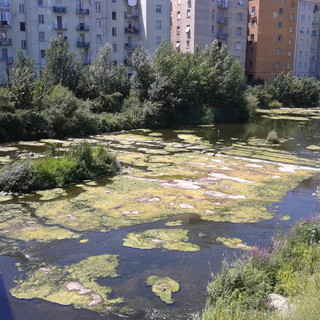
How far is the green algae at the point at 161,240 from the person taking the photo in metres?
9.98

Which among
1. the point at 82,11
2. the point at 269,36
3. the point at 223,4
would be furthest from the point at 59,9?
the point at 269,36

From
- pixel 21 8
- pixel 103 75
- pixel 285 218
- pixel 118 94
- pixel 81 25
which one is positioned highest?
pixel 21 8

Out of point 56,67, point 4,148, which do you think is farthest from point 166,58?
point 4,148

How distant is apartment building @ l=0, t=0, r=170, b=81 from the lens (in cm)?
4738

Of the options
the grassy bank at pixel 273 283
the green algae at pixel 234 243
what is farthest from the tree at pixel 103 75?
the grassy bank at pixel 273 283

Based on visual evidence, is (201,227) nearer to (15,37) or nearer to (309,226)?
(309,226)

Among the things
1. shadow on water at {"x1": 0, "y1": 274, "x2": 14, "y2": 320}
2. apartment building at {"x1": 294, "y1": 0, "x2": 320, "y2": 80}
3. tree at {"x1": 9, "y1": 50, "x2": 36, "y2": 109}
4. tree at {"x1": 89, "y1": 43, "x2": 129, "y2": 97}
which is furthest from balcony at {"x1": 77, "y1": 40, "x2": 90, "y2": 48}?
shadow on water at {"x1": 0, "y1": 274, "x2": 14, "y2": 320}

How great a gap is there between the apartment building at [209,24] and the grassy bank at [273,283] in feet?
184

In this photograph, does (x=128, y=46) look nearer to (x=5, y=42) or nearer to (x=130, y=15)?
(x=130, y=15)

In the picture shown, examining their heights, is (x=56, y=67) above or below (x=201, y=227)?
above

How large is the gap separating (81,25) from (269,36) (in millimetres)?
33441

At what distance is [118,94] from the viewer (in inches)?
1340

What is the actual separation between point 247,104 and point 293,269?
3398 cm

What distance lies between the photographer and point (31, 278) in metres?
8.31
